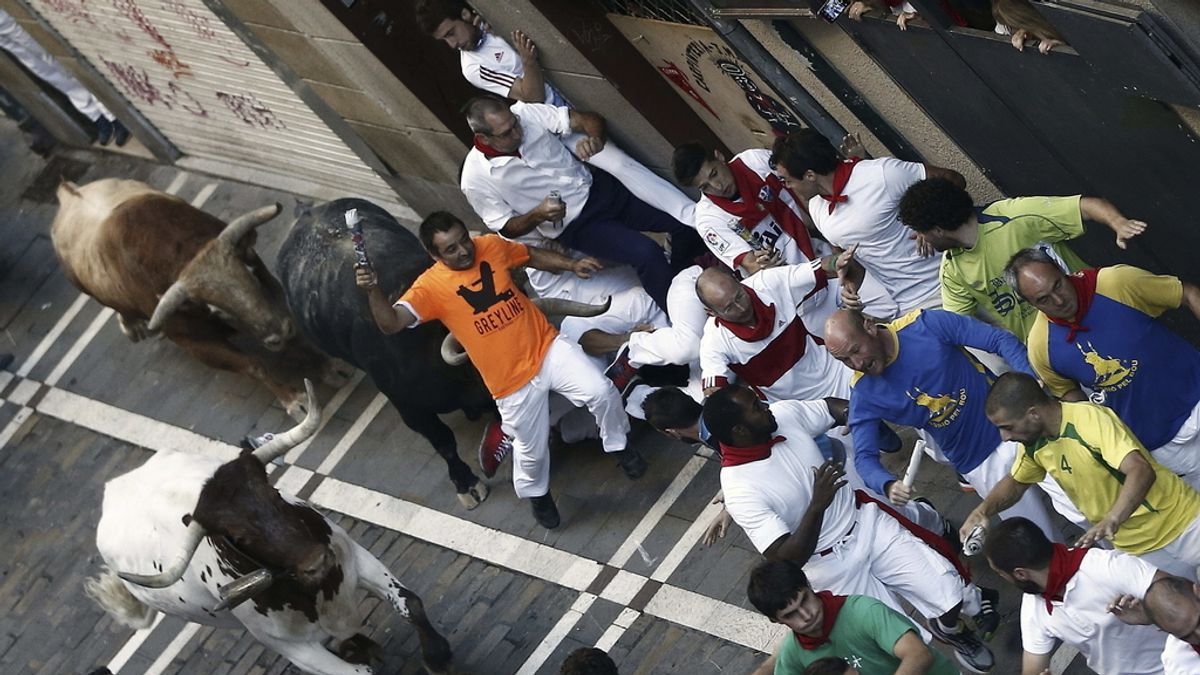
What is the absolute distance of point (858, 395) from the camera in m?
9.09

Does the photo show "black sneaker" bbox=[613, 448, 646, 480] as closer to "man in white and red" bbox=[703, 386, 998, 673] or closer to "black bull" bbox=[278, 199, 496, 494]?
"black bull" bbox=[278, 199, 496, 494]

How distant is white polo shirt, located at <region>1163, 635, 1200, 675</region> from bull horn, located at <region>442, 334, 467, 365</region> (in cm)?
543

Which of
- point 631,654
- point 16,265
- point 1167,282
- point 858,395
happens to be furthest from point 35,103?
point 1167,282

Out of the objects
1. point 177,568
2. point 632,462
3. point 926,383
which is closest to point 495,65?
point 632,462

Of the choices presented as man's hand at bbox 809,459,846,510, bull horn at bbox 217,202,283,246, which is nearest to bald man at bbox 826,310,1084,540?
man's hand at bbox 809,459,846,510

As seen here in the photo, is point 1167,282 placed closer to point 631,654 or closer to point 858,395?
point 858,395

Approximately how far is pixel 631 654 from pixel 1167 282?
4.22m

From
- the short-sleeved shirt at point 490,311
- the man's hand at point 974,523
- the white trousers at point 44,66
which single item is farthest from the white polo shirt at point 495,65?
the white trousers at point 44,66

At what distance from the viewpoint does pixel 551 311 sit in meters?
11.8

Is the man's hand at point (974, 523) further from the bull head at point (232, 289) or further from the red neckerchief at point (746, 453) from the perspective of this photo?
the bull head at point (232, 289)

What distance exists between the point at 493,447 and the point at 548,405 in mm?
697

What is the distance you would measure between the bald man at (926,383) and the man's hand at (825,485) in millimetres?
200

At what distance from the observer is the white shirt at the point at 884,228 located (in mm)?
10062

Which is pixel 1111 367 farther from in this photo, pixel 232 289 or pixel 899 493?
pixel 232 289
